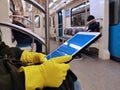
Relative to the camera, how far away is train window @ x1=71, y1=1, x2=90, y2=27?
691 cm

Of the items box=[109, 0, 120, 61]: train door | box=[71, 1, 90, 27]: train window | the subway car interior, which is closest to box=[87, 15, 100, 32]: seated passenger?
the subway car interior

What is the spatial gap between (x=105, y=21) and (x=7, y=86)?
4600 mm

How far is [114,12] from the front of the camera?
15.3 ft

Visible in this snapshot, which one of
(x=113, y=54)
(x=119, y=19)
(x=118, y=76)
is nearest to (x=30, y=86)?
(x=118, y=76)

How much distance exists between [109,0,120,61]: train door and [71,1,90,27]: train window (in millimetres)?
1952

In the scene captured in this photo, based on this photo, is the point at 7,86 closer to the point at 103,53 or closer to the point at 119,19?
the point at 119,19

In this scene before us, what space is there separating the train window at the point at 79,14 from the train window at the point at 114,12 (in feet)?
6.18

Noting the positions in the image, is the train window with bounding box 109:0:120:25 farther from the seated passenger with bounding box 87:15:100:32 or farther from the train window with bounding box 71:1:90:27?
the train window with bounding box 71:1:90:27

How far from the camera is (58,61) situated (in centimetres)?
60

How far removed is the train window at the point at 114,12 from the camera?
176 inches

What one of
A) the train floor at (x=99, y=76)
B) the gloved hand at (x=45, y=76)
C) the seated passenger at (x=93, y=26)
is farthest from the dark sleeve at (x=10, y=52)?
the seated passenger at (x=93, y=26)

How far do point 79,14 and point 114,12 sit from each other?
→ 2930mm

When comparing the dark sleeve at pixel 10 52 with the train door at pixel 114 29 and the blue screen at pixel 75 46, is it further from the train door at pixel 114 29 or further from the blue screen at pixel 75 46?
the train door at pixel 114 29

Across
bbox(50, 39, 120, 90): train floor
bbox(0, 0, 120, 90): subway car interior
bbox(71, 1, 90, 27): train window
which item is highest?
bbox(71, 1, 90, 27): train window
